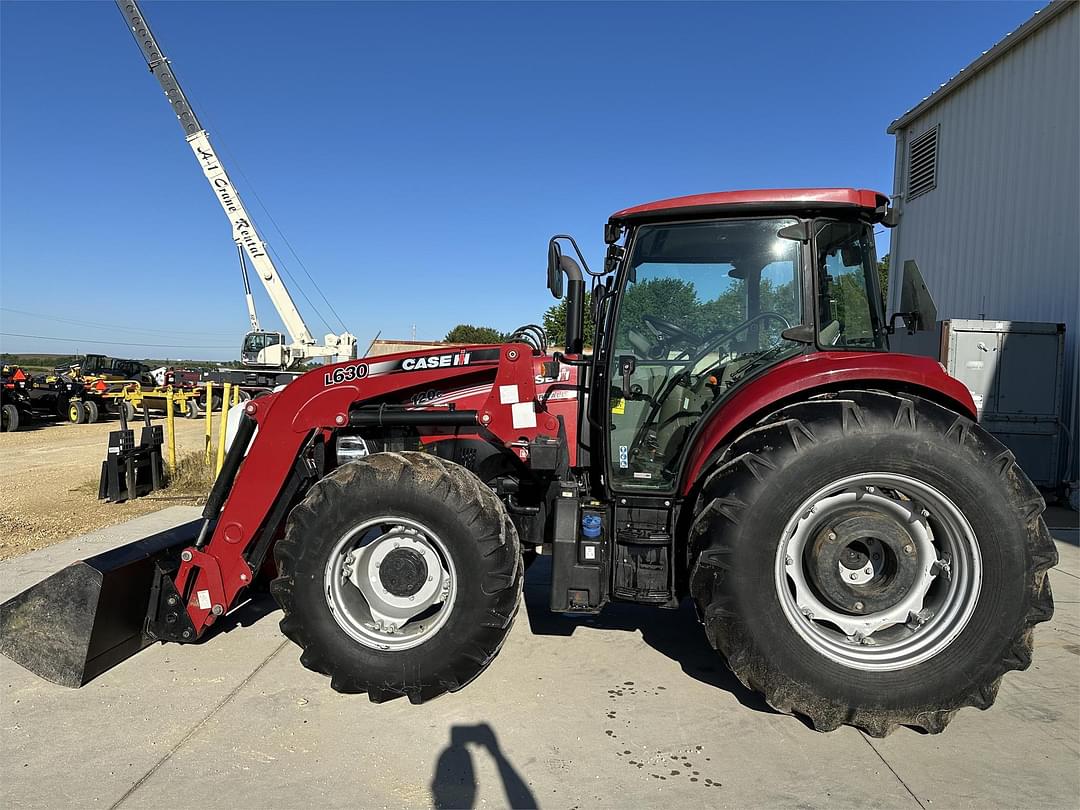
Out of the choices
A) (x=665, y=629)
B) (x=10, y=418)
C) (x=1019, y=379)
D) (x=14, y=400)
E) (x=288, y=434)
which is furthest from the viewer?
(x=14, y=400)

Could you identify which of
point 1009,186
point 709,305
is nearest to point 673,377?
point 709,305

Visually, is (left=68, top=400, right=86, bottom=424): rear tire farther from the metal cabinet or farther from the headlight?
the metal cabinet

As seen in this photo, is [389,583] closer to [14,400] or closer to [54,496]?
[54,496]

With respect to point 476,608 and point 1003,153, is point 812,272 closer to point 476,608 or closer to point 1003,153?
point 476,608

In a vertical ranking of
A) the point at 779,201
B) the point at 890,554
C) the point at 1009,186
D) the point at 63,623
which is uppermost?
the point at 1009,186

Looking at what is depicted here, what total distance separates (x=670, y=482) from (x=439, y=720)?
1.49 m

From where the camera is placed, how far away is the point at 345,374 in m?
3.62

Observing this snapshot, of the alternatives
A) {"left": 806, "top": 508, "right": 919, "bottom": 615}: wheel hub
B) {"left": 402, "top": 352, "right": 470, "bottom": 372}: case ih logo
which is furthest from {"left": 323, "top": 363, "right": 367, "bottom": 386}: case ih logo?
{"left": 806, "top": 508, "right": 919, "bottom": 615}: wheel hub

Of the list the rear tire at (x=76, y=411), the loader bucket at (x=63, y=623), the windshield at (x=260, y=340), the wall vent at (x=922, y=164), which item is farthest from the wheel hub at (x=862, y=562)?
the windshield at (x=260, y=340)

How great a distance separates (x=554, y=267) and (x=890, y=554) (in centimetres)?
191

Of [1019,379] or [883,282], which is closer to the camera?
[1019,379]

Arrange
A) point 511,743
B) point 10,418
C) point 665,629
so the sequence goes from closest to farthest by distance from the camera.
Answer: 1. point 511,743
2. point 665,629
3. point 10,418

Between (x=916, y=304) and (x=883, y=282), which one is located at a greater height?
(x=883, y=282)

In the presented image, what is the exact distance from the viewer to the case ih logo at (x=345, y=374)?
361cm
